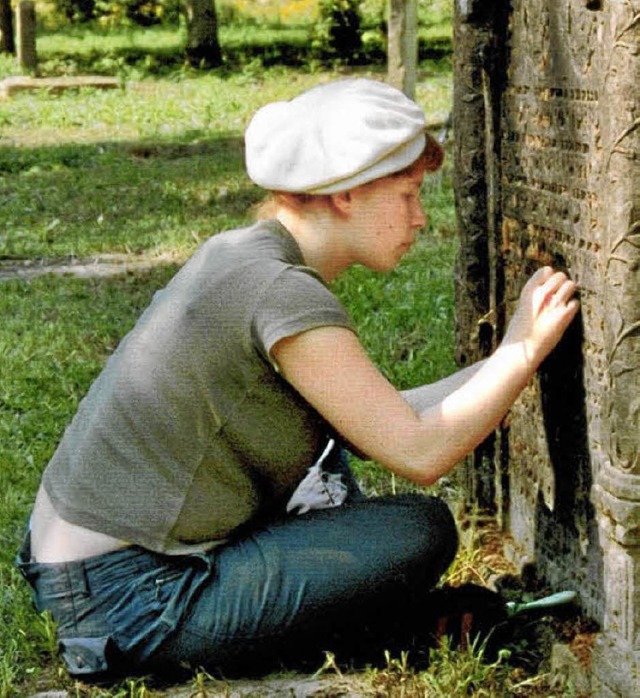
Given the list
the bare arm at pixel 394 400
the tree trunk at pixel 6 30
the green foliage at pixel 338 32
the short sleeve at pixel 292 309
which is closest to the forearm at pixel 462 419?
the bare arm at pixel 394 400

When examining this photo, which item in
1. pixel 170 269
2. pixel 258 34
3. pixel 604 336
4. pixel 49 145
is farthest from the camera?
pixel 258 34

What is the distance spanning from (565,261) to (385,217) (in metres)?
0.40

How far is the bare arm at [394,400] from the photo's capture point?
9.61 ft

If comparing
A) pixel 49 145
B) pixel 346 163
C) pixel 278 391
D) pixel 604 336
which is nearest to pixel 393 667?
pixel 278 391

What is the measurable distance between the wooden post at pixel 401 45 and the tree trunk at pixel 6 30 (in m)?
11.7

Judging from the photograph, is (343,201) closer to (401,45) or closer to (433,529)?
(433,529)

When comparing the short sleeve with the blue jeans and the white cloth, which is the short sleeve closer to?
the blue jeans

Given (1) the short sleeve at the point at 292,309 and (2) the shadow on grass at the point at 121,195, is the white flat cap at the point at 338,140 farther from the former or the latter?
(2) the shadow on grass at the point at 121,195

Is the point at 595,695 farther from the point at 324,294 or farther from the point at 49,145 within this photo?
the point at 49,145

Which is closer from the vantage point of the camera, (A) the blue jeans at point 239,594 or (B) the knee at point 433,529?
(A) the blue jeans at point 239,594

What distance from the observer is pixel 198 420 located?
10.1 feet

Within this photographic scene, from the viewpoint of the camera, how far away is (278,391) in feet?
10.1

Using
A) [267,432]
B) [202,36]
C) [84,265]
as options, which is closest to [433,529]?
[267,432]

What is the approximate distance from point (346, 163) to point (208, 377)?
517 millimetres
